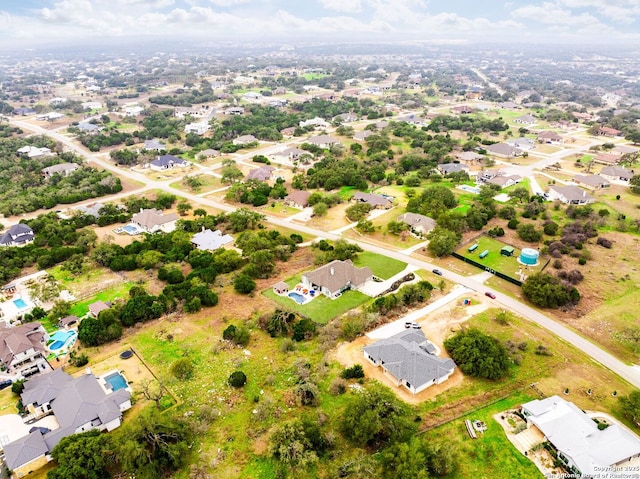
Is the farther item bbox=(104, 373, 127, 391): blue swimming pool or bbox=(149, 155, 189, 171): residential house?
bbox=(149, 155, 189, 171): residential house

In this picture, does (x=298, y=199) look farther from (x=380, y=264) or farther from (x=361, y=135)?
(x=361, y=135)

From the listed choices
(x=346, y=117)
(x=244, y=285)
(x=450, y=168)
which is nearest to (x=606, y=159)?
(x=450, y=168)

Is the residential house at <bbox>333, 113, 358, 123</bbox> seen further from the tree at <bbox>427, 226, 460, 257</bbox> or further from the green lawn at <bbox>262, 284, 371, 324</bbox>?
the green lawn at <bbox>262, 284, 371, 324</bbox>

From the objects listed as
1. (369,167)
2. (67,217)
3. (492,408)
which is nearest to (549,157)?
(369,167)

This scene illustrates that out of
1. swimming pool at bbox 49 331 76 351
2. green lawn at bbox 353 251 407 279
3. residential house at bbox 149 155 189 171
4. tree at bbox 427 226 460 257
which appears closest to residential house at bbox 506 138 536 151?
tree at bbox 427 226 460 257

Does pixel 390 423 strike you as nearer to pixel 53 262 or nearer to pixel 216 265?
pixel 216 265

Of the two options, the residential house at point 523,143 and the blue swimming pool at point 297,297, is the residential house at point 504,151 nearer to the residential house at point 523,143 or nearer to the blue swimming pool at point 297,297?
the residential house at point 523,143
